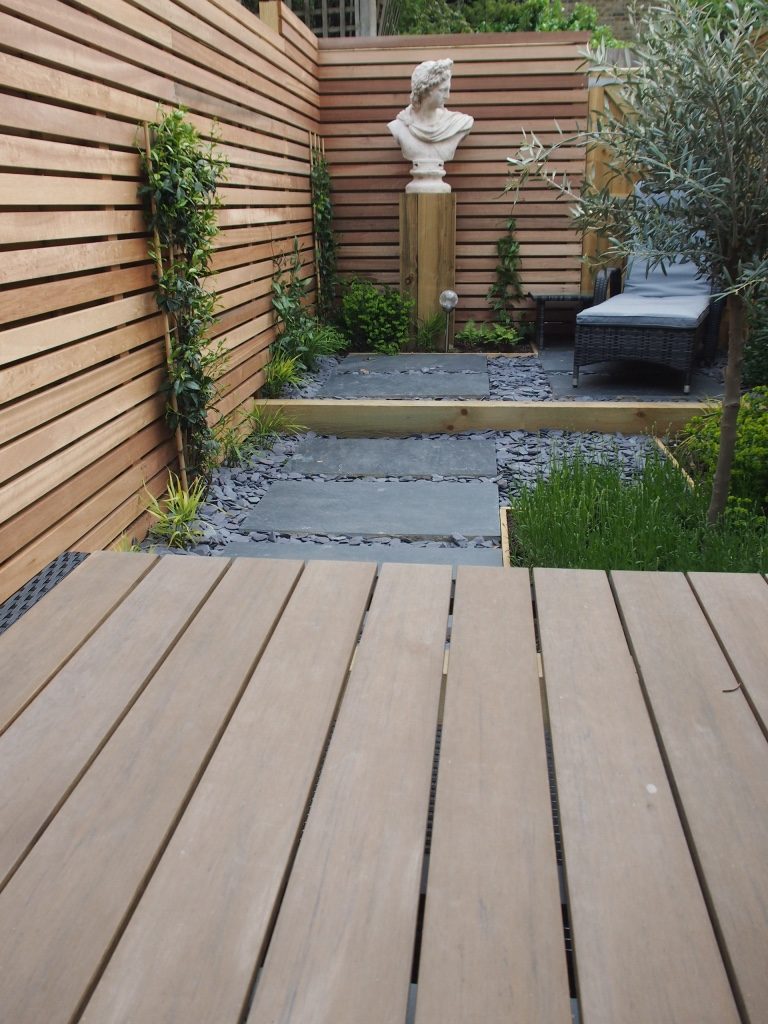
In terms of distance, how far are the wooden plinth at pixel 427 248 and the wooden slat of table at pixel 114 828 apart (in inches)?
220

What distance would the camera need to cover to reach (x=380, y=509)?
12.2ft

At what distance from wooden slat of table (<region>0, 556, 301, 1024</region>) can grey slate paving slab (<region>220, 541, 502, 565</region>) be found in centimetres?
160

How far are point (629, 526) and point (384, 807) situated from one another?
214cm

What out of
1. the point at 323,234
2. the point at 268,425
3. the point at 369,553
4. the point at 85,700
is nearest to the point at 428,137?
the point at 323,234

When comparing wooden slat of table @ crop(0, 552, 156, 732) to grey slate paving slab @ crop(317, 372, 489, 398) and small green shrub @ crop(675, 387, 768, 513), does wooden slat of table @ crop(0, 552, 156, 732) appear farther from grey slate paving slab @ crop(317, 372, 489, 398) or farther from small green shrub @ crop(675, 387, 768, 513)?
grey slate paving slab @ crop(317, 372, 489, 398)

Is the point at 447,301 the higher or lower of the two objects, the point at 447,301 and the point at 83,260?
the lower

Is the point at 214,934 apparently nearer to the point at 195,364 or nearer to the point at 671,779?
the point at 671,779

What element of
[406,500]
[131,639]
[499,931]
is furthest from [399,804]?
[406,500]

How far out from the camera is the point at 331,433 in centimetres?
496

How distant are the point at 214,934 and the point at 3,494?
5.86 feet

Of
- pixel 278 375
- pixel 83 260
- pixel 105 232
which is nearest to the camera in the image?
pixel 83 260

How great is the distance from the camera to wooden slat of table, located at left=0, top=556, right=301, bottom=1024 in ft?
2.85

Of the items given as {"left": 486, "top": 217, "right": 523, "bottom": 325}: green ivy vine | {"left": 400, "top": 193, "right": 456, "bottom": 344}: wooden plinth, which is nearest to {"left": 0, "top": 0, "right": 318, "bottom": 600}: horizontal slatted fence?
{"left": 400, "top": 193, "right": 456, "bottom": 344}: wooden plinth

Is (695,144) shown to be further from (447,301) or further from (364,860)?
(447,301)
